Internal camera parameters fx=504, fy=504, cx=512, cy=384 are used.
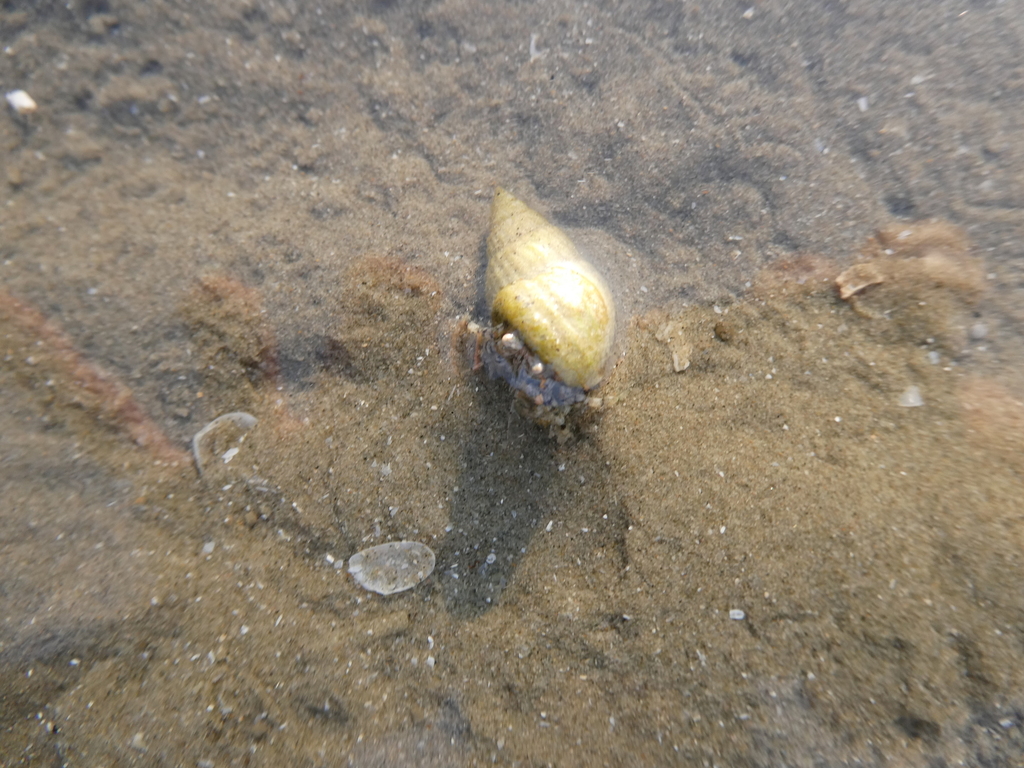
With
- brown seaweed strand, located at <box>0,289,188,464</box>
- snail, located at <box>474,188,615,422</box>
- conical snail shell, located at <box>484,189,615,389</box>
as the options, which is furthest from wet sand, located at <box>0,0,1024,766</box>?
conical snail shell, located at <box>484,189,615,389</box>

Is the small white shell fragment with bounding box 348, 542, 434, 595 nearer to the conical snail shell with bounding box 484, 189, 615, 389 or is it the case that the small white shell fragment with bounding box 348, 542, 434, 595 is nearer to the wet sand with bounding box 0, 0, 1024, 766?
the wet sand with bounding box 0, 0, 1024, 766

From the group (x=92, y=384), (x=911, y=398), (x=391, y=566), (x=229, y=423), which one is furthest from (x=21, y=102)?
(x=911, y=398)

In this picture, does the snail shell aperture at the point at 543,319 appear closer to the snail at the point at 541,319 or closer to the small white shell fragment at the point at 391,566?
the snail at the point at 541,319

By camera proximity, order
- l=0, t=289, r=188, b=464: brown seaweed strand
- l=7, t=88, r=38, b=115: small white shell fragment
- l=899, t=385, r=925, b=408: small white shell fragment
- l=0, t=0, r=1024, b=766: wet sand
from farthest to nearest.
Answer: l=7, t=88, r=38, b=115: small white shell fragment < l=0, t=289, r=188, b=464: brown seaweed strand < l=899, t=385, r=925, b=408: small white shell fragment < l=0, t=0, r=1024, b=766: wet sand

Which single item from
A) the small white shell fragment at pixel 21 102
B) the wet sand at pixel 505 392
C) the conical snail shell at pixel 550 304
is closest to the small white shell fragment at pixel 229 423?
the wet sand at pixel 505 392

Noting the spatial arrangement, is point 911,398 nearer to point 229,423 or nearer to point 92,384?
point 229,423

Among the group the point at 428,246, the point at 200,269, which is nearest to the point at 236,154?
the point at 200,269
